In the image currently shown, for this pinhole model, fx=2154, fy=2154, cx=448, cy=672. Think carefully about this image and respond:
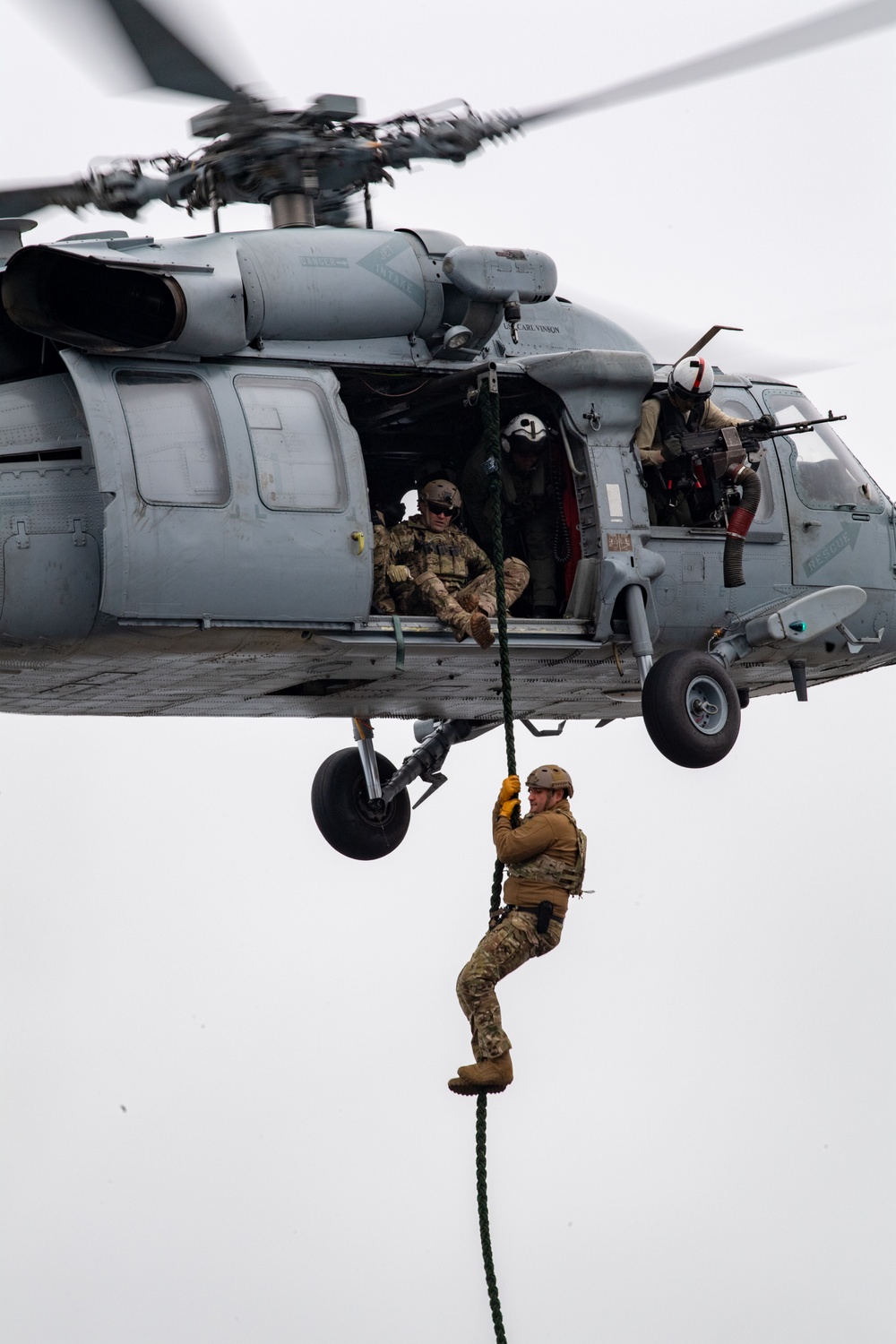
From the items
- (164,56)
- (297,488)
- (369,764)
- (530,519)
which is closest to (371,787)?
(369,764)

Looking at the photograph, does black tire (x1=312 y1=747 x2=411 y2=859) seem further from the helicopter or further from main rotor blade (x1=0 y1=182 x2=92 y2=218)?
main rotor blade (x1=0 y1=182 x2=92 y2=218)

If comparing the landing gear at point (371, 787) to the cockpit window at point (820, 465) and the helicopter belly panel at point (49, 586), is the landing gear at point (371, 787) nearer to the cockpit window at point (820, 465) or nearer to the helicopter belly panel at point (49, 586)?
the cockpit window at point (820, 465)

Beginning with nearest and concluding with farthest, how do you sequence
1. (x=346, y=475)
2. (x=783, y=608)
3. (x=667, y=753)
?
1. (x=346, y=475)
2. (x=667, y=753)
3. (x=783, y=608)

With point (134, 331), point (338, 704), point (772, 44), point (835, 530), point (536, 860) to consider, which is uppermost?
point (772, 44)

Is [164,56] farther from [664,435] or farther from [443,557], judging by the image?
[664,435]

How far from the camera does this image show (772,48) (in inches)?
391

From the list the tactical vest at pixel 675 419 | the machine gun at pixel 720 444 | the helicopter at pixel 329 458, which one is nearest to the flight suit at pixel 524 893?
the helicopter at pixel 329 458

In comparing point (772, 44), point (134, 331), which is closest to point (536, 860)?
point (134, 331)

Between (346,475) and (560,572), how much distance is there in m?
1.69

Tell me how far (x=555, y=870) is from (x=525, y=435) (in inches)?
93.5

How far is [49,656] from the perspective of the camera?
10234 millimetres

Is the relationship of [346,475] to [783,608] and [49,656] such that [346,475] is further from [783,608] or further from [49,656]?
[783,608]

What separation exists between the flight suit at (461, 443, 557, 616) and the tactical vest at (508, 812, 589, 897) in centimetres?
158

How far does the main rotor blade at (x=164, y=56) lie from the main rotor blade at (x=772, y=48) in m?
2.02
